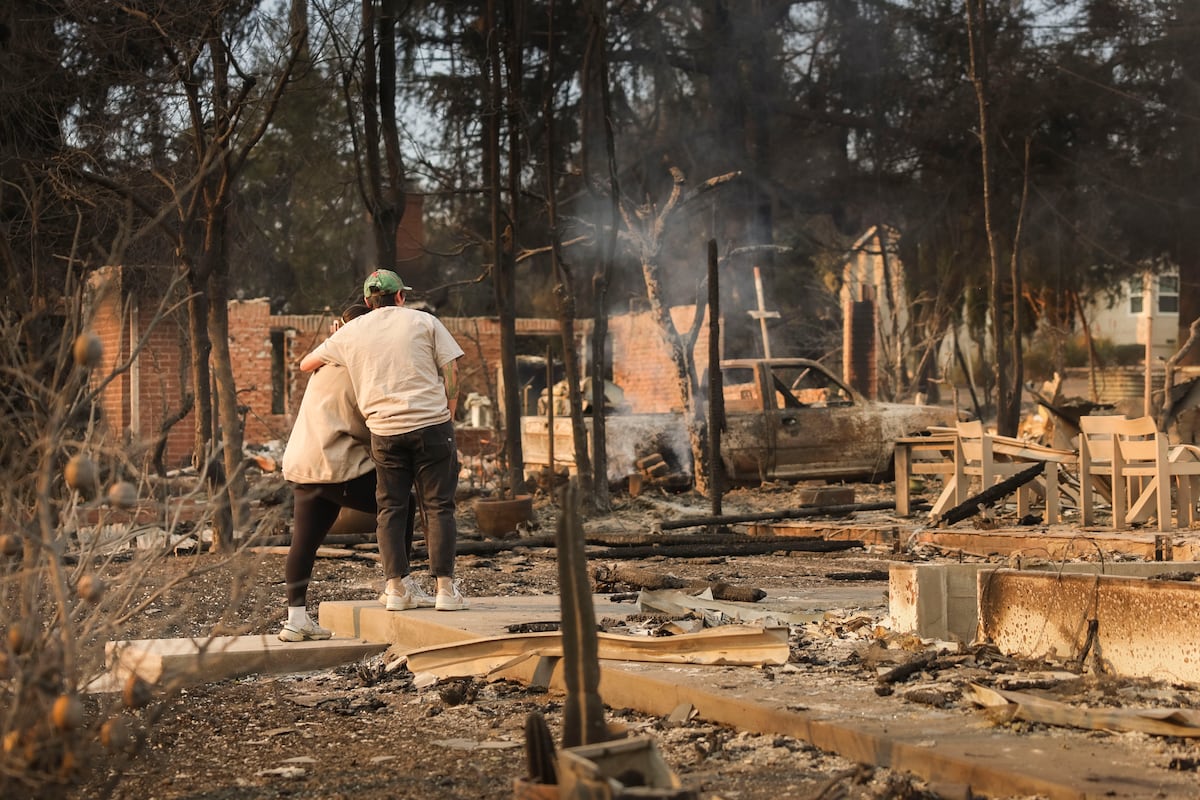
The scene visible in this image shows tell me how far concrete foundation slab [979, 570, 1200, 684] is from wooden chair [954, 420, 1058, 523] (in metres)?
6.49

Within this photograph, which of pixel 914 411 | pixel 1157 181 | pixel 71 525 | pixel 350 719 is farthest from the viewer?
pixel 1157 181

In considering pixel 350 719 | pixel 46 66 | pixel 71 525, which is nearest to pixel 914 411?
pixel 46 66

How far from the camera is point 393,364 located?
7.21 meters

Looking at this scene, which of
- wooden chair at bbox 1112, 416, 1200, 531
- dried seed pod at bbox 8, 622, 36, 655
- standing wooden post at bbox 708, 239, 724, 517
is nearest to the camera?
dried seed pod at bbox 8, 622, 36, 655

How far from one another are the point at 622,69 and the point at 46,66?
1344 cm

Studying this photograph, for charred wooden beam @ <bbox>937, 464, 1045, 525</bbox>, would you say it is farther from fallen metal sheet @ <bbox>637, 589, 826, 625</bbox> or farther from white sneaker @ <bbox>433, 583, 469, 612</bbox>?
white sneaker @ <bbox>433, 583, 469, 612</bbox>

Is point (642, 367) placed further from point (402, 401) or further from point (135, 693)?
point (135, 693)

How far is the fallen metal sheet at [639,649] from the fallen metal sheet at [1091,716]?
4.23ft

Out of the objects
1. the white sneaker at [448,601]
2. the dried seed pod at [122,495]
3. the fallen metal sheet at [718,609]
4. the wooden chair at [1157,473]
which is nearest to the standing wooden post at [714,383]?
the wooden chair at [1157,473]

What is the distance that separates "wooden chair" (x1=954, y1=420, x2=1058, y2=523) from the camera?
12.5 m

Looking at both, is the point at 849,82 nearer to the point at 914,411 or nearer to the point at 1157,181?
the point at 1157,181

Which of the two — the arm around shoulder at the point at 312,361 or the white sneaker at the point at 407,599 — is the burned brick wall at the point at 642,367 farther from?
the arm around shoulder at the point at 312,361

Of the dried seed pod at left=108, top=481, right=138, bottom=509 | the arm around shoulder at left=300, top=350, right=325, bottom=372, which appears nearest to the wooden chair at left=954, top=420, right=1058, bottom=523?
the arm around shoulder at left=300, top=350, right=325, bottom=372

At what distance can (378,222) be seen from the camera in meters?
14.9
